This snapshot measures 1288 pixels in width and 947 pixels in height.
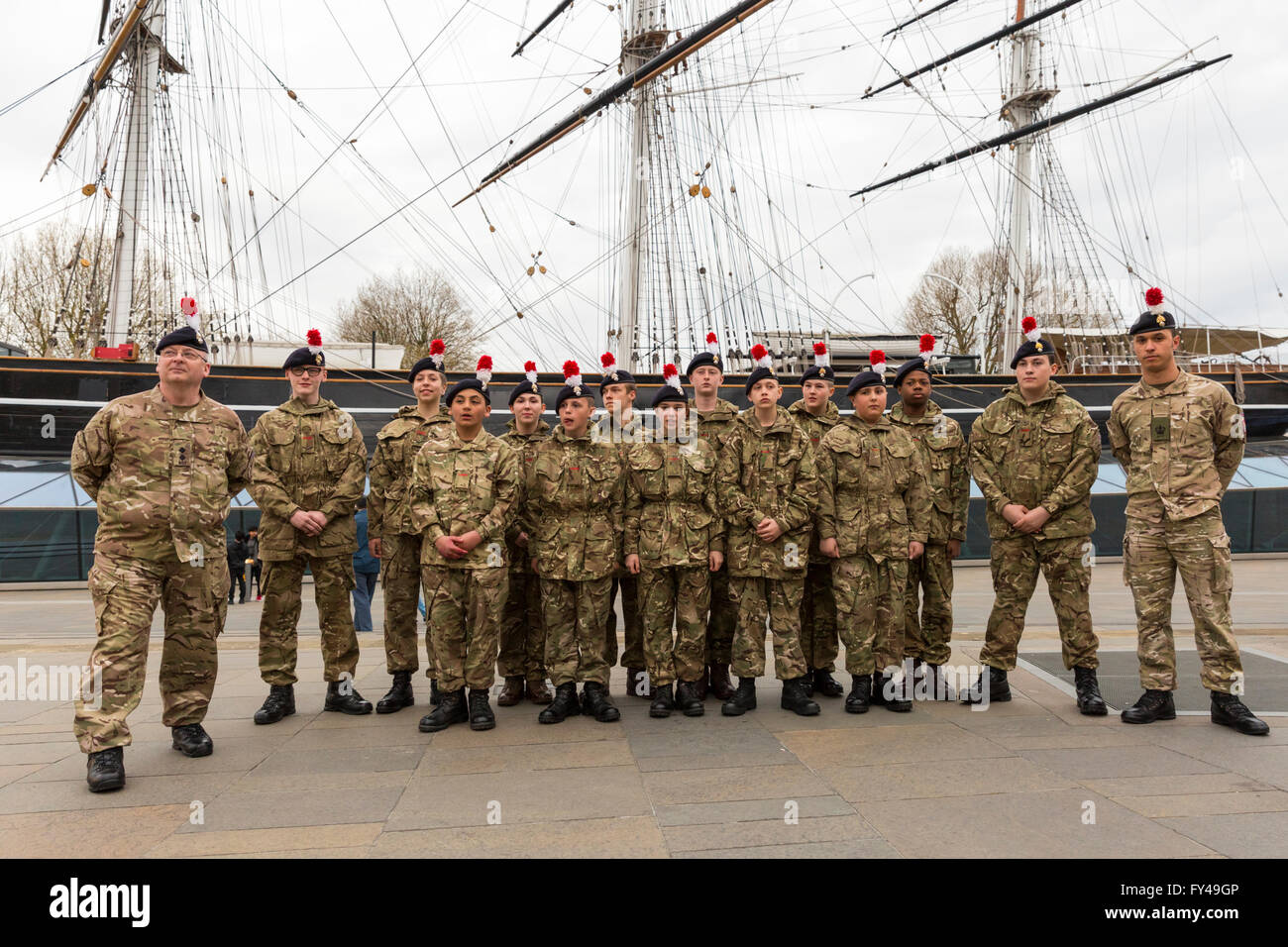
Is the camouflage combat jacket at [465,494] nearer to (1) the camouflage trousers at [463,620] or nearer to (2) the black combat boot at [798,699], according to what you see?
(1) the camouflage trousers at [463,620]

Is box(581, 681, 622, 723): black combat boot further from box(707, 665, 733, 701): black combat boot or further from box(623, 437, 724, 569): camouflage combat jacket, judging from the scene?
box(623, 437, 724, 569): camouflage combat jacket

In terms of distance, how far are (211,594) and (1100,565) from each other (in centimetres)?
1837

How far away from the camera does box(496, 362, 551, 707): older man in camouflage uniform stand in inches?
221

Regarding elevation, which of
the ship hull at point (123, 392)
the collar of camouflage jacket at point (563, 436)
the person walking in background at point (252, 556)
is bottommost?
the person walking in background at point (252, 556)

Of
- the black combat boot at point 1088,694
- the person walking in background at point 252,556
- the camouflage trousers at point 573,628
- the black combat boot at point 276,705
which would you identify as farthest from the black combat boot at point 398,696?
the person walking in background at point 252,556

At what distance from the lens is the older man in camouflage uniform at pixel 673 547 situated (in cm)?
522

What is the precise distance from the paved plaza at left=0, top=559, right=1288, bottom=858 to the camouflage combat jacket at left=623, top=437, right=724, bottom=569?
3.41ft

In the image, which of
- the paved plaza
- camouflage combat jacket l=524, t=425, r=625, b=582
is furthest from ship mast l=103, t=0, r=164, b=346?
camouflage combat jacket l=524, t=425, r=625, b=582

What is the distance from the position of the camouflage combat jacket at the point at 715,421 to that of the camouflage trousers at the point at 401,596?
6.62ft

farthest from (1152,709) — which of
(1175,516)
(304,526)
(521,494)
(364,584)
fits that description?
(364,584)

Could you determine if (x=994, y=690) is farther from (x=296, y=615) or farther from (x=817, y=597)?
(x=296, y=615)

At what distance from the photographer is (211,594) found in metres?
4.66

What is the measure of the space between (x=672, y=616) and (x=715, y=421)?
4.37 feet

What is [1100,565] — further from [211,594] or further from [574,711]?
[211,594]
